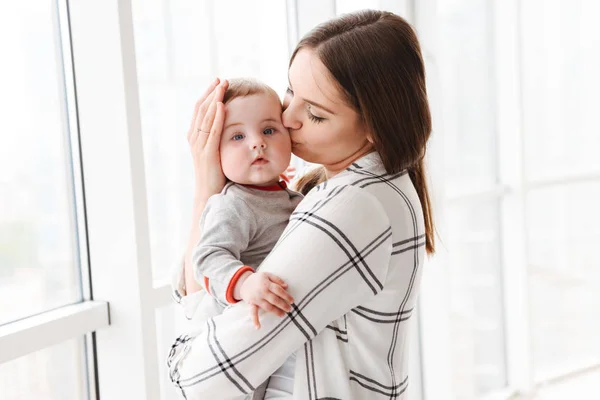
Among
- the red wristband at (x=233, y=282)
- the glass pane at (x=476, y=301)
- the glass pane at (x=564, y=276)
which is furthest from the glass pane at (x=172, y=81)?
the glass pane at (x=564, y=276)

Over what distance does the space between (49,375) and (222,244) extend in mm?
659

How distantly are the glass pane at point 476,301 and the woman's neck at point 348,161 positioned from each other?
172 cm

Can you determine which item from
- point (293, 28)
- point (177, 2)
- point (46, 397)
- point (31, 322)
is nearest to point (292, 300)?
point (31, 322)

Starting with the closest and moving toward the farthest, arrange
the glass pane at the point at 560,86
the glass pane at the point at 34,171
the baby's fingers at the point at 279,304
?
the baby's fingers at the point at 279,304, the glass pane at the point at 34,171, the glass pane at the point at 560,86

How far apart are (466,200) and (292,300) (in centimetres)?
201

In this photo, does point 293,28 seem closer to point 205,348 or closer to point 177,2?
point 177,2

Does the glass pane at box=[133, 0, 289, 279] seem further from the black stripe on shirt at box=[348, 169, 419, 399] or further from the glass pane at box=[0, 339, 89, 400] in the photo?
the black stripe on shirt at box=[348, 169, 419, 399]

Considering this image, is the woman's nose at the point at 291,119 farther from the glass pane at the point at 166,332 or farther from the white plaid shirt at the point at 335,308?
the glass pane at the point at 166,332

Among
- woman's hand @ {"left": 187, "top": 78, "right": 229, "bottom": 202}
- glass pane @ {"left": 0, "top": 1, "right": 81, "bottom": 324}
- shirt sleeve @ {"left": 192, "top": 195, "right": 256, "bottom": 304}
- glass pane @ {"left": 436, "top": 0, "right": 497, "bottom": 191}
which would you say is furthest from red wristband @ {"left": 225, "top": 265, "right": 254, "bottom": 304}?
glass pane @ {"left": 436, "top": 0, "right": 497, "bottom": 191}

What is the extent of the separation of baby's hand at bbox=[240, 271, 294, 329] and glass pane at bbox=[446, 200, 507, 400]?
6.46 ft

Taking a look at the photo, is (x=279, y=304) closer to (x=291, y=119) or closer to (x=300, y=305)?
(x=300, y=305)

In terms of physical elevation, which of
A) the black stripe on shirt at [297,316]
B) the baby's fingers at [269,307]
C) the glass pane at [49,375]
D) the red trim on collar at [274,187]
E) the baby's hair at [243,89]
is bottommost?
the glass pane at [49,375]

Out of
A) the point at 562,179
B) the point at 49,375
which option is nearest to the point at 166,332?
the point at 49,375

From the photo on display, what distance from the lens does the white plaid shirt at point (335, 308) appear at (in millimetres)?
1045
